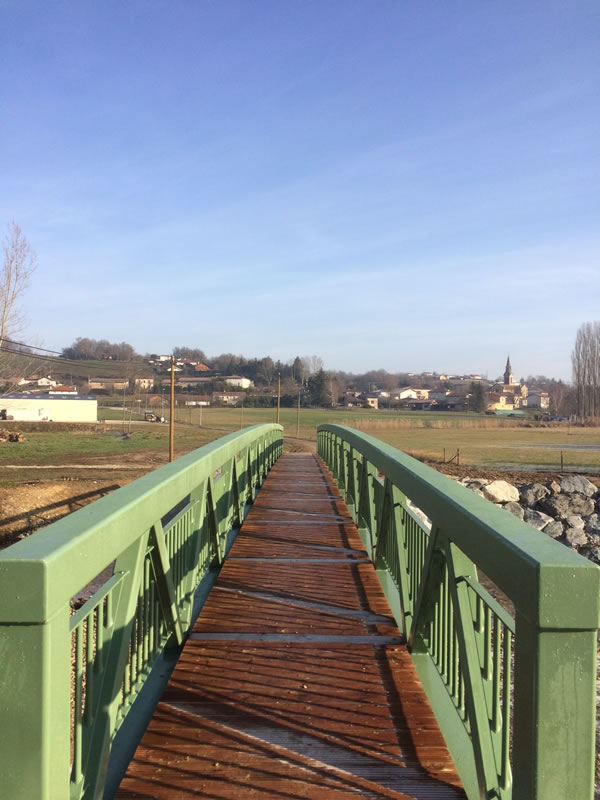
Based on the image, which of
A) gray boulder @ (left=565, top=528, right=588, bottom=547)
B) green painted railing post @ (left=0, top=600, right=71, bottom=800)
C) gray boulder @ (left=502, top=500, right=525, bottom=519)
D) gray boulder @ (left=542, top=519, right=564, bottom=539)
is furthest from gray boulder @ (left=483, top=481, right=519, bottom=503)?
green painted railing post @ (left=0, top=600, right=71, bottom=800)

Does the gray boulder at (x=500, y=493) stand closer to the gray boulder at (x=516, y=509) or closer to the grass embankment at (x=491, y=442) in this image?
the gray boulder at (x=516, y=509)

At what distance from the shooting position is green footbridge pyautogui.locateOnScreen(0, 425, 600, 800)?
4.83ft

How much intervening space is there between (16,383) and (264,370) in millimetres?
90784

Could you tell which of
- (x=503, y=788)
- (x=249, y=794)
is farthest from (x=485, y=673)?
(x=249, y=794)

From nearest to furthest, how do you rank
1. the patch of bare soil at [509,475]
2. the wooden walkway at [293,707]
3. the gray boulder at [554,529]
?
the wooden walkway at [293,707], the gray boulder at [554,529], the patch of bare soil at [509,475]

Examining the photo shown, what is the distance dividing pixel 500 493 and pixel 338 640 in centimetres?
2203

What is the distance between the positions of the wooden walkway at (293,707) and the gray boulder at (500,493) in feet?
67.1

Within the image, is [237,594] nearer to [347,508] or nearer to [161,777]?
[161,777]

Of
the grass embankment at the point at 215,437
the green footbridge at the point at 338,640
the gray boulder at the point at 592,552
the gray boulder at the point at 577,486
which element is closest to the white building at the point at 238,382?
the grass embankment at the point at 215,437

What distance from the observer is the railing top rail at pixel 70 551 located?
1459mm

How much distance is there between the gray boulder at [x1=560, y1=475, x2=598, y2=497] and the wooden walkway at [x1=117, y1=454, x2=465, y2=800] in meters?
24.5

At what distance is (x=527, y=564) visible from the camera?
1.60 metres

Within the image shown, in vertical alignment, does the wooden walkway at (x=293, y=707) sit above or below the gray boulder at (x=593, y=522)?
above

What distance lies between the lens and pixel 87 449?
4212cm
